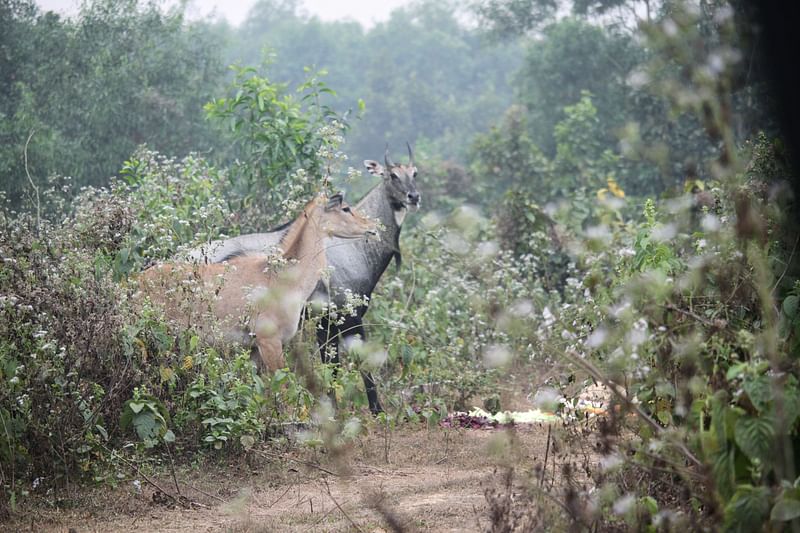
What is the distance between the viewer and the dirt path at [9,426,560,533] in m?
4.44

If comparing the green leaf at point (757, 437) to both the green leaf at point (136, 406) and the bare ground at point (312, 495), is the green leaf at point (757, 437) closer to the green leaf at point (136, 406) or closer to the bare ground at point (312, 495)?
the bare ground at point (312, 495)

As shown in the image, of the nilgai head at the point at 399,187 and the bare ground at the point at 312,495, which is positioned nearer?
the bare ground at the point at 312,495

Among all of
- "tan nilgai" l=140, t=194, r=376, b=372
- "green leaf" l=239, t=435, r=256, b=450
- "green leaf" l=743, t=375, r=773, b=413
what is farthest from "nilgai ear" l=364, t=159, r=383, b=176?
"green leaf" l=743, t=375, r=773, b=413

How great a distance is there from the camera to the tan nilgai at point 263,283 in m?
6.05

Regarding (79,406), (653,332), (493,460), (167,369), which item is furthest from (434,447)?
(653,332)

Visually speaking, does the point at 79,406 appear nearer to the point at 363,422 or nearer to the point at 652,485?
the point at 363,422

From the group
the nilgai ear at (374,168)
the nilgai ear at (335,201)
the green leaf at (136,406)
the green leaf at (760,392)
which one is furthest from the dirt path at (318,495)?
the nilgai ear at (374,168)

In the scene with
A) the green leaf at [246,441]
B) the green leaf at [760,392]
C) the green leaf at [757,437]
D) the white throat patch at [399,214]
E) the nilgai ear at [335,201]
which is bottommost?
the green leaf at [246,441]

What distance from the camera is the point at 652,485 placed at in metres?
3.82

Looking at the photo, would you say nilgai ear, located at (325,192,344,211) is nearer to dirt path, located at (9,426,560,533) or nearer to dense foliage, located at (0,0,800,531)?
dense foliage, located at (0,0,800,531)

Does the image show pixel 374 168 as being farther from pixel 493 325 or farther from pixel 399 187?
pixel 493 325

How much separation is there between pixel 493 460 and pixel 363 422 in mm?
1189

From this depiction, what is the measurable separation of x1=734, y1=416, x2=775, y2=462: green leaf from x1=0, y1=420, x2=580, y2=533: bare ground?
92cm

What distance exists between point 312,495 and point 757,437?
281cm
